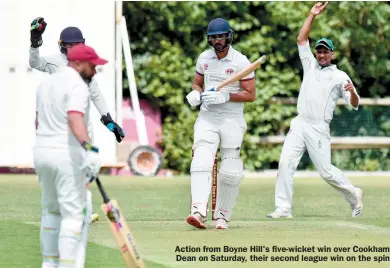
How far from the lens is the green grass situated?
9.27 meters

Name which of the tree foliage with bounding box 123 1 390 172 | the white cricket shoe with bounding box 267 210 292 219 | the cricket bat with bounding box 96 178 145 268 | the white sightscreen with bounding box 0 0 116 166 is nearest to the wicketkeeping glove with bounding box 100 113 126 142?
the cricket bat with bounding box 96 178 145 268

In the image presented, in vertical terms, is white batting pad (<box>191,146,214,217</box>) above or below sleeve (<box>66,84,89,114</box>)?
below

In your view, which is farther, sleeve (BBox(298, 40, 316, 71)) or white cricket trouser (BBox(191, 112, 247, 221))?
sleeve (BBox(298, 40, 316, 71))

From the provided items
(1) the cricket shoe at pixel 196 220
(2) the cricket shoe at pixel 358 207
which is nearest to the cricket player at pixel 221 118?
(1) the cricket shoe at pixel 196 220

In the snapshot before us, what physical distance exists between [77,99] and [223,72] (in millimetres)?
3690

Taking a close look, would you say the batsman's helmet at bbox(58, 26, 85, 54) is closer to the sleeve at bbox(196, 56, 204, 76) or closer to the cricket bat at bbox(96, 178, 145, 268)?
the sleeve at bbox(196, 56, 204, 76)

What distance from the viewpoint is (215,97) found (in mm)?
11047

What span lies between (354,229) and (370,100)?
12105mm

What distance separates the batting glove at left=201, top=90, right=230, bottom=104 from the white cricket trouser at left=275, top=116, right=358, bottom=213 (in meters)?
1.83

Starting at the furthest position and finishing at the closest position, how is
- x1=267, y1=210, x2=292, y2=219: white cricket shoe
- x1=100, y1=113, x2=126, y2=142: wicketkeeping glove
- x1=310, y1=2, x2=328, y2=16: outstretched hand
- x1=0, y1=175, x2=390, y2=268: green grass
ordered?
1. x1=267, y1=210, x2=292, y2=219: white cricket shoe
2. x1=310, y1=2, x2=328, y2=16: outstretched hand
3. x1=100, y1=113, x2=126, y2=142: wicketkeeping glove
4. x1=0, y1=175, x2=390, y2=268: green grass

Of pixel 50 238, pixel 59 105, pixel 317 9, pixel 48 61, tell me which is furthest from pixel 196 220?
pixel 59 105

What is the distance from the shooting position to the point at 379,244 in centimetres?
992

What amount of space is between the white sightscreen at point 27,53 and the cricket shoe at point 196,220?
949cm

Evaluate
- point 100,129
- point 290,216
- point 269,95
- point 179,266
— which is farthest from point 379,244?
point 269,95
